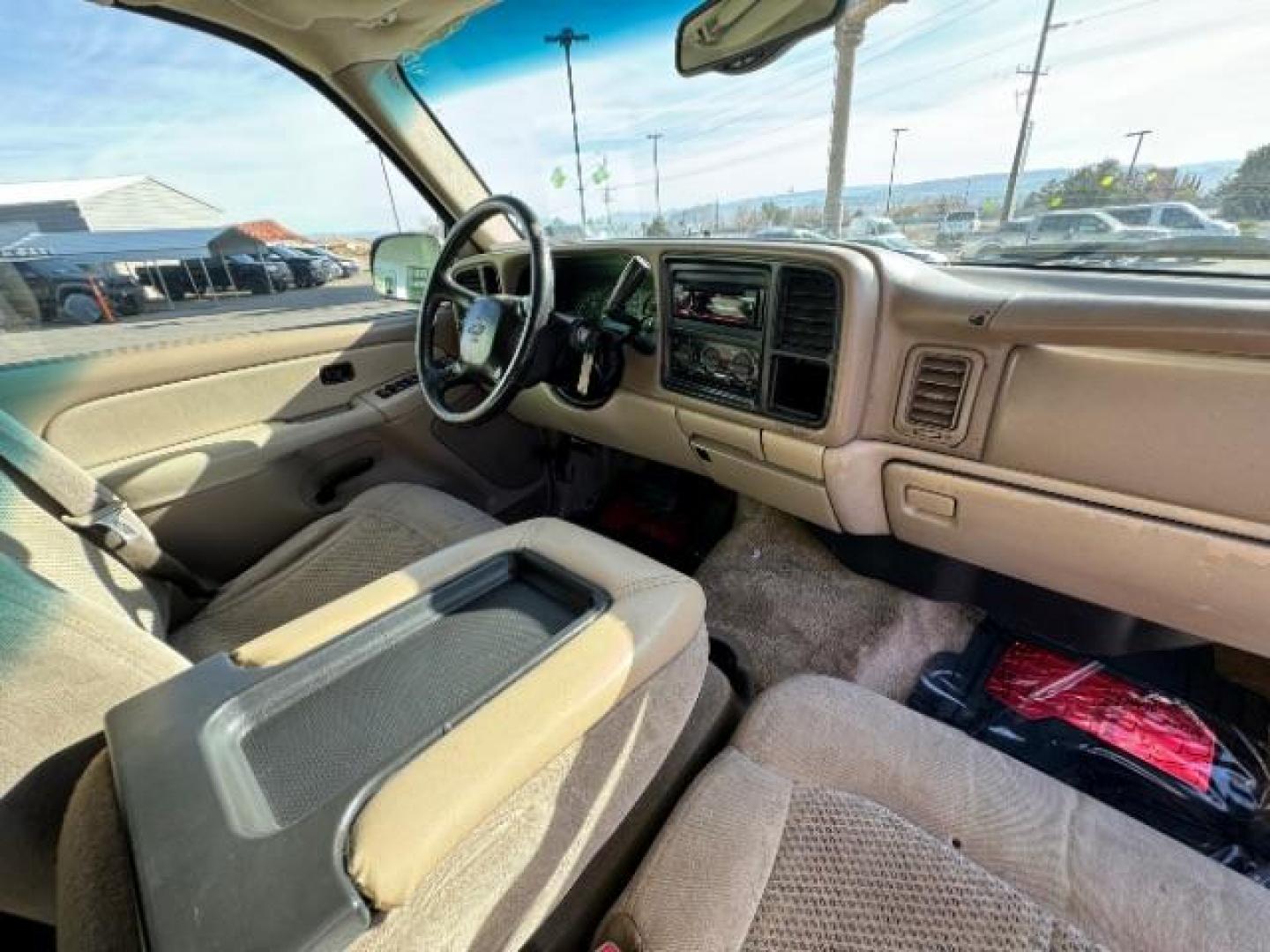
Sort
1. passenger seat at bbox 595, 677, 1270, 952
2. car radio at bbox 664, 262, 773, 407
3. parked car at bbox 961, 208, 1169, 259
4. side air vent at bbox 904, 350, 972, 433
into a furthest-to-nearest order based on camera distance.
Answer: car radio at bbox 664, 262, 773, 407 < side air vent at bbox 904, 350, 972, 433 < parked car at bbox 961, 208, 1169, 259 < passenger seat at bbox 595, 677, 1270, 952

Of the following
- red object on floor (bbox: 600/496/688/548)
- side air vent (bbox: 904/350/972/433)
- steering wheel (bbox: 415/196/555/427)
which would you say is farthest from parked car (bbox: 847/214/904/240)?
red object on floor (bbox: 600/496/688/548)

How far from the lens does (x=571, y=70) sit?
197cm

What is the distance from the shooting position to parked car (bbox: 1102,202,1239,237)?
38.7 inches

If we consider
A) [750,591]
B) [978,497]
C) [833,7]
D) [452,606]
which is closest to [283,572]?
[452,606]

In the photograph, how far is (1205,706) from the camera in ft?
4.30

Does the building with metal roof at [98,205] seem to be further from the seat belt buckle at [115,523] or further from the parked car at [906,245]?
the parked car at [906,245]

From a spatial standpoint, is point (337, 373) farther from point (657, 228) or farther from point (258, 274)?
point (657, 228)

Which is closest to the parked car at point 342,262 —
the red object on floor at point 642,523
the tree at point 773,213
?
the red object on floor at point 642,523

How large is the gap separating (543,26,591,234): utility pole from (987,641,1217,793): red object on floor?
1787mm

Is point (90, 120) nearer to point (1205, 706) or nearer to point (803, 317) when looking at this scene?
point (803, 317)

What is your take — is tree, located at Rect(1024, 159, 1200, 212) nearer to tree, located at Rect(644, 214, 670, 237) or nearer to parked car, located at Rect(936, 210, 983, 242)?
parked car, located at Rect(936, 210, 983, 242)

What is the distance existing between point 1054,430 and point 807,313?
52 cm

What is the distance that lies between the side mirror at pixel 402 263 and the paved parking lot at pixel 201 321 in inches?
5.1

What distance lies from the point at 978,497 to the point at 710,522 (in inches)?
40.8
